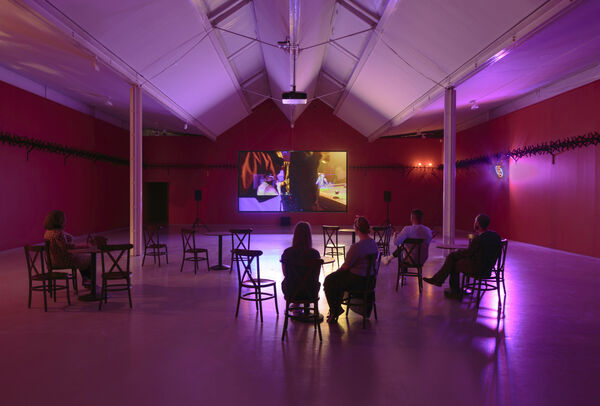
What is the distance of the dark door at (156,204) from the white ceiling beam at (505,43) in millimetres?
15073

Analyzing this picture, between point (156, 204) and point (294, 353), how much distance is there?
1868cm

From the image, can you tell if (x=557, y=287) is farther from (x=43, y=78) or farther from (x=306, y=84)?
(x=43, y=78)

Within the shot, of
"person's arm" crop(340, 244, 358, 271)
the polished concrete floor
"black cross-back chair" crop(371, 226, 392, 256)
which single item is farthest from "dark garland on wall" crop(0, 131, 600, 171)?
"person's arm" crop(340, 244, 358, 271)

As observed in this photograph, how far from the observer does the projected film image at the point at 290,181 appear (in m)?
14.9

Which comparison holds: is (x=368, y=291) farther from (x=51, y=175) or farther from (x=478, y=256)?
(x=51, y=175)

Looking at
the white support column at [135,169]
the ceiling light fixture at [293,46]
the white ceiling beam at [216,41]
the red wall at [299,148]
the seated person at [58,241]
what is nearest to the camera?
the seated person at [58,241]

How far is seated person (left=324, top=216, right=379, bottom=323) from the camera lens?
3.74 metres

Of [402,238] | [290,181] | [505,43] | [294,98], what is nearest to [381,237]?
[402,238]

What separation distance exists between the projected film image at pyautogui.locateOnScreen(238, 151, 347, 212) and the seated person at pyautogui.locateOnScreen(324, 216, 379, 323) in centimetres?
1111

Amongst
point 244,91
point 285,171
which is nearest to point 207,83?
point 244,91

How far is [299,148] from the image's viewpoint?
49.0ft

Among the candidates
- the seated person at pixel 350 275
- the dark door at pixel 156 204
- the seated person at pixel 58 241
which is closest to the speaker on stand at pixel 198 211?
the dark door at pixel 156 204

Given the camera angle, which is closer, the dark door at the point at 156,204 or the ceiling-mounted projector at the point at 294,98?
the ceiling-mounted projector at the point at 294,98

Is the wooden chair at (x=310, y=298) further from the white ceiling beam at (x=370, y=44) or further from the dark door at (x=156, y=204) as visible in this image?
the dark door at (x=156, y=204)
